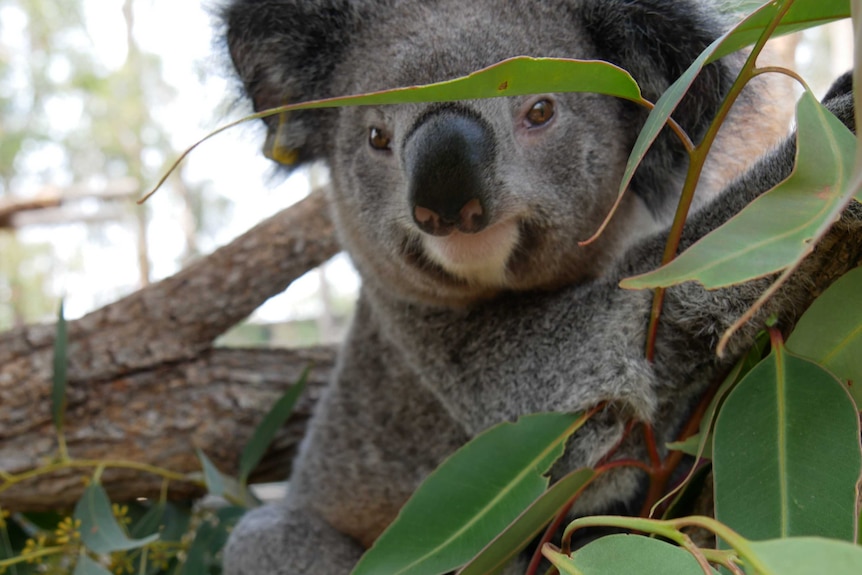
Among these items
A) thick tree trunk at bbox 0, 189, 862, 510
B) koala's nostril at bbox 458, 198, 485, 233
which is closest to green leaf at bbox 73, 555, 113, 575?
thick tree trunk at bbox 0, 189, 862, 510

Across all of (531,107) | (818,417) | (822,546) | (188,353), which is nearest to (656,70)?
(531,107)

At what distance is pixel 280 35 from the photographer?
2.00 m

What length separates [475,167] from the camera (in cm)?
140

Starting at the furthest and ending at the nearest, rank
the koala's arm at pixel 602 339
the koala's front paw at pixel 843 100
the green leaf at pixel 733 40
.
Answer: the koala's arm at pixel 602 339 < the koala's front paw at pixel 843 100 < the green leaf at pixel 733 40

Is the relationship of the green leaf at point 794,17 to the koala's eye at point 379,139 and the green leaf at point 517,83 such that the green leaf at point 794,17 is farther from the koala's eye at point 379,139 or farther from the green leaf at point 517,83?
the koala's eye at point 379,139

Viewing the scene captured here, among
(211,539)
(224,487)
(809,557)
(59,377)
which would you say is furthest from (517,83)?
(59,377)

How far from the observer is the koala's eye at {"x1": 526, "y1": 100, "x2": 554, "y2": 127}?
1609 millimetres

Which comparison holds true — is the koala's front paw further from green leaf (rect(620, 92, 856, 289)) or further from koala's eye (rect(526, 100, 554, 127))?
koala's eye (rect(526, 100, 554, 127))

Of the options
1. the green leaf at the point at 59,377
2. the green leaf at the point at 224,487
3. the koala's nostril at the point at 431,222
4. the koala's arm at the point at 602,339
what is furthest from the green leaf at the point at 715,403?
the green leaf at the point at 59,377

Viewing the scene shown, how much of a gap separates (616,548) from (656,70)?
1120 millimetres

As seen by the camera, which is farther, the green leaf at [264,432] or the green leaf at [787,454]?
the green leaf at [264,432]

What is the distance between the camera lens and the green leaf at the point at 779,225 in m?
0.77

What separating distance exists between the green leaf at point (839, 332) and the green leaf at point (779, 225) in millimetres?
284

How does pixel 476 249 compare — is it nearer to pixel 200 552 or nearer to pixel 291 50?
pixel 291 50
